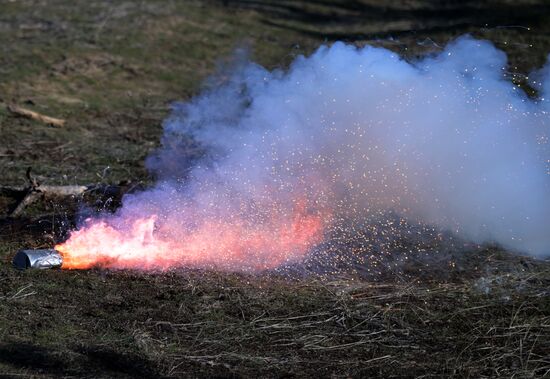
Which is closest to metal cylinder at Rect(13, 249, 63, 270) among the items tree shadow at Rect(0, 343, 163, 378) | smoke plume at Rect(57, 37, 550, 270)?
smoke plume at Rect(57, 37, 550, 270)

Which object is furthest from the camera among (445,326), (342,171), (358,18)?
(358,18)

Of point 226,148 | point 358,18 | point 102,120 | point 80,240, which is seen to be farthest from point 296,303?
point 358,18

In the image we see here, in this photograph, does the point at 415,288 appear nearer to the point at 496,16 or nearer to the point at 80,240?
the point at 80,240

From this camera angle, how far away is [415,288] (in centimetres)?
827

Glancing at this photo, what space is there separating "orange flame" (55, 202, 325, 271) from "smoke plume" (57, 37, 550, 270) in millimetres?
19

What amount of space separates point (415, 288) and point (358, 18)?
13.8 meters

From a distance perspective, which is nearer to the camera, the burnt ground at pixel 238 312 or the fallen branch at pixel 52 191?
the burnt ground at pixel 238 312

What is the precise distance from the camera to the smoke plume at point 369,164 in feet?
30.4

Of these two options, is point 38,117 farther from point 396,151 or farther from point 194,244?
point 396,151

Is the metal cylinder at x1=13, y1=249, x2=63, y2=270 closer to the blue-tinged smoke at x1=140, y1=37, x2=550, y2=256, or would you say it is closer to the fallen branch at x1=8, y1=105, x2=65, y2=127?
the blue-tinged smoke at x1=140, y1=37, x2=550, y2=256

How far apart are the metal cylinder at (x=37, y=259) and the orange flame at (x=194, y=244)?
6.8 inches

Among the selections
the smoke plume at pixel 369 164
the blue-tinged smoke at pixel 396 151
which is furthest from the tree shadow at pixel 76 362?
the blue-tinged smoke at pixel 396 151

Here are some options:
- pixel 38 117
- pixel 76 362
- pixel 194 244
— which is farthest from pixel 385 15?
pixel 76 362

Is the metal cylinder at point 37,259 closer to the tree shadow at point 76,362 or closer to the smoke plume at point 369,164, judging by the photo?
the smoke plume at point 369,164
